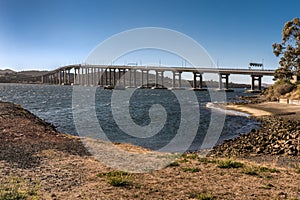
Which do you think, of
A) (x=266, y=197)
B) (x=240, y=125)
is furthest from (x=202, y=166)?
(x=240, y=125)

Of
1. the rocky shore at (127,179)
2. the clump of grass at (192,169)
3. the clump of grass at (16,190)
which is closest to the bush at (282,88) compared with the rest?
the rocky shore at (127,179)

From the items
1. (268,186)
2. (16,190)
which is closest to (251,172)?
(268,186)

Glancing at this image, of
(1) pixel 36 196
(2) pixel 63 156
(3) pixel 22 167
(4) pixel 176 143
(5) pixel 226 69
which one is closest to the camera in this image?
(1) pixel 36 196

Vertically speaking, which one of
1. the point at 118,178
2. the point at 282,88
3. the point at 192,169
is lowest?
the point at 192,169

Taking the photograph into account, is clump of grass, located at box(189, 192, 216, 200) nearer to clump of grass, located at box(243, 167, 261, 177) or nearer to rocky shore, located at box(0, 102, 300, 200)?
rocky shore, located at box(0, 102, 300, 200)

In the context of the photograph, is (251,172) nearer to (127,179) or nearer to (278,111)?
(127,179)

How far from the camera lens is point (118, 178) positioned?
30.0ft

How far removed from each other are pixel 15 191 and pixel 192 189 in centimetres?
487

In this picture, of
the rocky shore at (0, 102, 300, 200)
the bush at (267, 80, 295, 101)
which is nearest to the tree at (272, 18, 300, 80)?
the bush at (267, 80, 295, 101)

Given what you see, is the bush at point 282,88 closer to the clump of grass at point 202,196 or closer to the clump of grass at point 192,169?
the clump of grass at point 192,169

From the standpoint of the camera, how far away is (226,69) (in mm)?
132875

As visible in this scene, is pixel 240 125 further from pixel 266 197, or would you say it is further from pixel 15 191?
pixel 15 191

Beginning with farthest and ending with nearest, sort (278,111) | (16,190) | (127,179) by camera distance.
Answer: (278,111), (127,179), (16,190)

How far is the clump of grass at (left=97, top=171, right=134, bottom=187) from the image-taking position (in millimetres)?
8789
